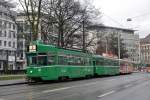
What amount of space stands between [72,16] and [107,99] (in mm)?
35194

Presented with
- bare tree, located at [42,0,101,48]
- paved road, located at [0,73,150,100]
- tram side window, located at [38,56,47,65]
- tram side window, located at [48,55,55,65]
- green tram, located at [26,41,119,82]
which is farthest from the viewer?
bare tree, located at [42,0,101,48]

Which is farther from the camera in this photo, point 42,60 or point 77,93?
point 42,60

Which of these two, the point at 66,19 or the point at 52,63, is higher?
the point at 66,19

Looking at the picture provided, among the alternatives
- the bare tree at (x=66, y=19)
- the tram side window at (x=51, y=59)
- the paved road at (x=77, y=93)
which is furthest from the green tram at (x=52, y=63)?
the bare tree at (x=66, y=19)

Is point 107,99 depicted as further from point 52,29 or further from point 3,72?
point 3,72

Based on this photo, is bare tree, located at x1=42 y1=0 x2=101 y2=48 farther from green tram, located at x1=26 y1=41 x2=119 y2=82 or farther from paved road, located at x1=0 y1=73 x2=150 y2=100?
paved road, located at x1=0 y1=73 x2=150 y2=100

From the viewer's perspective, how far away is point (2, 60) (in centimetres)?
10838

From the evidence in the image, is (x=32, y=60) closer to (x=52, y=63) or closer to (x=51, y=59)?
(x=51, y=59)

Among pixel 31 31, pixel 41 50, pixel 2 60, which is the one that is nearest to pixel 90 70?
pixel 31 31

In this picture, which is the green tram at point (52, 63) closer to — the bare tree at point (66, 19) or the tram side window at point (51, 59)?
the tram side window at point (51, 59)

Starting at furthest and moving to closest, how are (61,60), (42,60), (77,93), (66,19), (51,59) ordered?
(66,19) → (61,60) → (51,59) → (42,60) → (77,93)

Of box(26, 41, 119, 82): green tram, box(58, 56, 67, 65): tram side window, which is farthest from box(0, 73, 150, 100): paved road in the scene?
box(58, 56, 67, 65): tram side window

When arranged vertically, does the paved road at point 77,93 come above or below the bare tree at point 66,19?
below

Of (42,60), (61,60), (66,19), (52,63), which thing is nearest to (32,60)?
(42,60)
